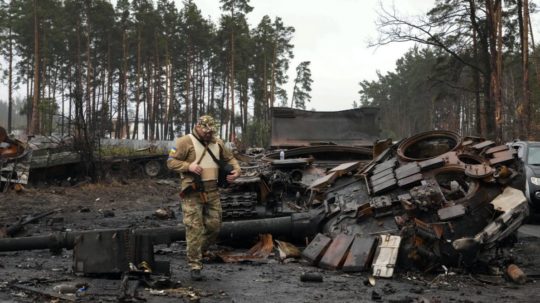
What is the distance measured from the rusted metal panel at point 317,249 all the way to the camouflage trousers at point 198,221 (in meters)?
1.28

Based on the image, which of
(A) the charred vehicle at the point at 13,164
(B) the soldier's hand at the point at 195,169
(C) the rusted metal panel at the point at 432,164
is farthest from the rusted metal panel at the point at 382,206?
(A) the charred vehicle at the point at 13,164

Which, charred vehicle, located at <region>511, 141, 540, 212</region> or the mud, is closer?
the mud

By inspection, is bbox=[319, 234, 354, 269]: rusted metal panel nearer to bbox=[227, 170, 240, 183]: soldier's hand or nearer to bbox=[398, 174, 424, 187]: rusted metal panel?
bbox=[398, 174, 424, 187]: rusted metal panel

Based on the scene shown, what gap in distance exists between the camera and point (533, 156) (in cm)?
1227

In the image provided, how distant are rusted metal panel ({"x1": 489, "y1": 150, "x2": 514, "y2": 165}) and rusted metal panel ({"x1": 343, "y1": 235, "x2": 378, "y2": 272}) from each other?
6.46 ft

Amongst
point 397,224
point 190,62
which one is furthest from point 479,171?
point 190,62

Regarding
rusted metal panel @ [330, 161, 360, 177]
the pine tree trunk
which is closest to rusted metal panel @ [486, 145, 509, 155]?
rusted metal panel @ [330, 161, 360, 177]

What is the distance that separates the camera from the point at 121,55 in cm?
4431

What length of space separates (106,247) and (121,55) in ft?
134

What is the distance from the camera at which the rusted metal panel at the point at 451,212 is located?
20.7 feet

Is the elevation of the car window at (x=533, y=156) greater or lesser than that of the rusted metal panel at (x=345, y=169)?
greater

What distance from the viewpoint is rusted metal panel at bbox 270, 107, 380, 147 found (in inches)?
469

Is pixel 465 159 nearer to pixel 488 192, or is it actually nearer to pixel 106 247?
pixel 488 192

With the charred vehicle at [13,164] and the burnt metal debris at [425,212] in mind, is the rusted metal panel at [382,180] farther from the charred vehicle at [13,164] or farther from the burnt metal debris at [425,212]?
the charred vehicle at [13,164]
